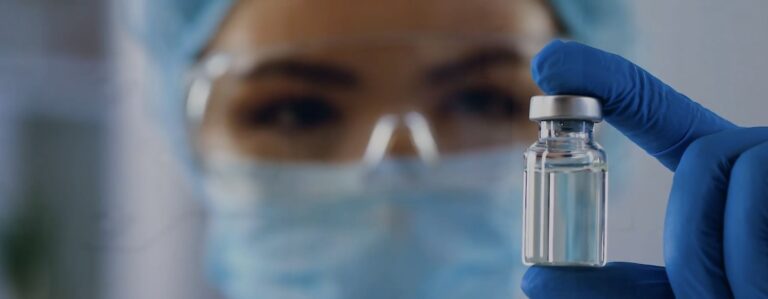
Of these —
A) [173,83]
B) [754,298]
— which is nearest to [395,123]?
[173,83]

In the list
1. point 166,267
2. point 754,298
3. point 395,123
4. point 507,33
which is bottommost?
point 166,267

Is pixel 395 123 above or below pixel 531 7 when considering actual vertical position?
below

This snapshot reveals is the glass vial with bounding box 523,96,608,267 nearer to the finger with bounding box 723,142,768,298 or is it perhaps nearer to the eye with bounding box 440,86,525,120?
the finger with bounding box 723,142,768,298

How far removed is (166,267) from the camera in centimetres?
136

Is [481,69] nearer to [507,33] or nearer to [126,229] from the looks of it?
[507,33]

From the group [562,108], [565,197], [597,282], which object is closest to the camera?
[562,108]

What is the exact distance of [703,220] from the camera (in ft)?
2.44

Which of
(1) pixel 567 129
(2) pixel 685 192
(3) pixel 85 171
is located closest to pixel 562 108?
(1) pixel 567 129

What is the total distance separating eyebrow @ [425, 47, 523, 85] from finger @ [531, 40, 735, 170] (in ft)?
1.33

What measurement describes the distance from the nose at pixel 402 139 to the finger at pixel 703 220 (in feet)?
1.75

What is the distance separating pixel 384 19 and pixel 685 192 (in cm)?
57

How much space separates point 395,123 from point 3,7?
2.48ft

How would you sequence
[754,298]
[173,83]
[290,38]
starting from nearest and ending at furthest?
[754,298] < [290,38] < [173,83]

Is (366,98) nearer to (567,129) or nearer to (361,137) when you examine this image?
(361,137)
